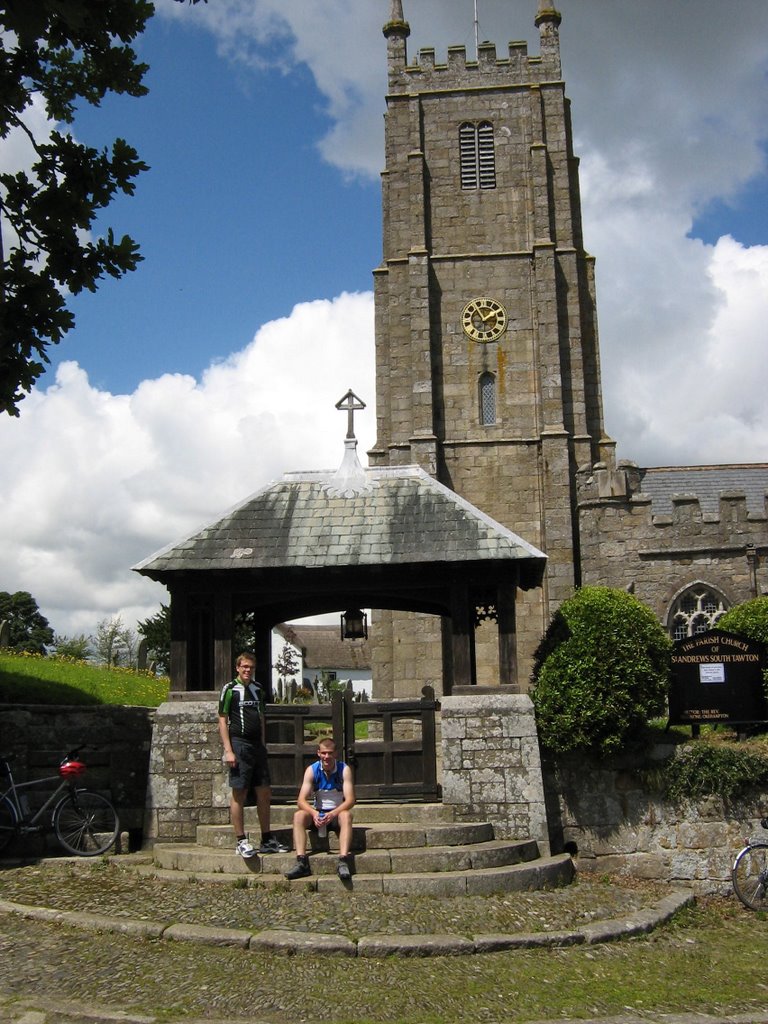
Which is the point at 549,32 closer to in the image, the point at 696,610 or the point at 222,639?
the point at 696,610

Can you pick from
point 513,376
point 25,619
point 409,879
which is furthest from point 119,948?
point 25,619

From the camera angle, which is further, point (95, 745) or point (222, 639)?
point (222, 639)

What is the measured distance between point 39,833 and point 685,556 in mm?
16597

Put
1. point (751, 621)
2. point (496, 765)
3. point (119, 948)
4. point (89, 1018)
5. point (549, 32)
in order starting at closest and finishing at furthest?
point (89, 1018) < point (119, 948) < point (496, 765) < point (751, 621) < point (549, 32)

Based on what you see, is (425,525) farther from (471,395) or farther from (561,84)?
(561,84)

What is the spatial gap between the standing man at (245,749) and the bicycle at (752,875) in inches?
183

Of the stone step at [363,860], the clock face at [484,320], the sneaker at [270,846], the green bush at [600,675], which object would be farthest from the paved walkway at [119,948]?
the clock face at [484,320]

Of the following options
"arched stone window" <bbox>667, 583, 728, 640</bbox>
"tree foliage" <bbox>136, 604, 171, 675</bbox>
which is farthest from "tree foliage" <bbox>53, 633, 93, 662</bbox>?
"arched stone window" <bbox>667, 583, 728, 640</bbox>

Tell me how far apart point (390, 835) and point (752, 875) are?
386cm

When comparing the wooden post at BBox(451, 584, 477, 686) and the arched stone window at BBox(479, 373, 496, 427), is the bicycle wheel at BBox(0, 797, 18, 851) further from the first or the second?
the arched stone window at BBox(479, 373, 496, 427)

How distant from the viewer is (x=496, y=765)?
1072 centimetres

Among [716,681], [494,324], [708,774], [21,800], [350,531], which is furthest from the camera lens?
[494,324]

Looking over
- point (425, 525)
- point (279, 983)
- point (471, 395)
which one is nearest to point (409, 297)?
point (471, 395)

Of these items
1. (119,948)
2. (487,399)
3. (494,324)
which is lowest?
(119,948)
